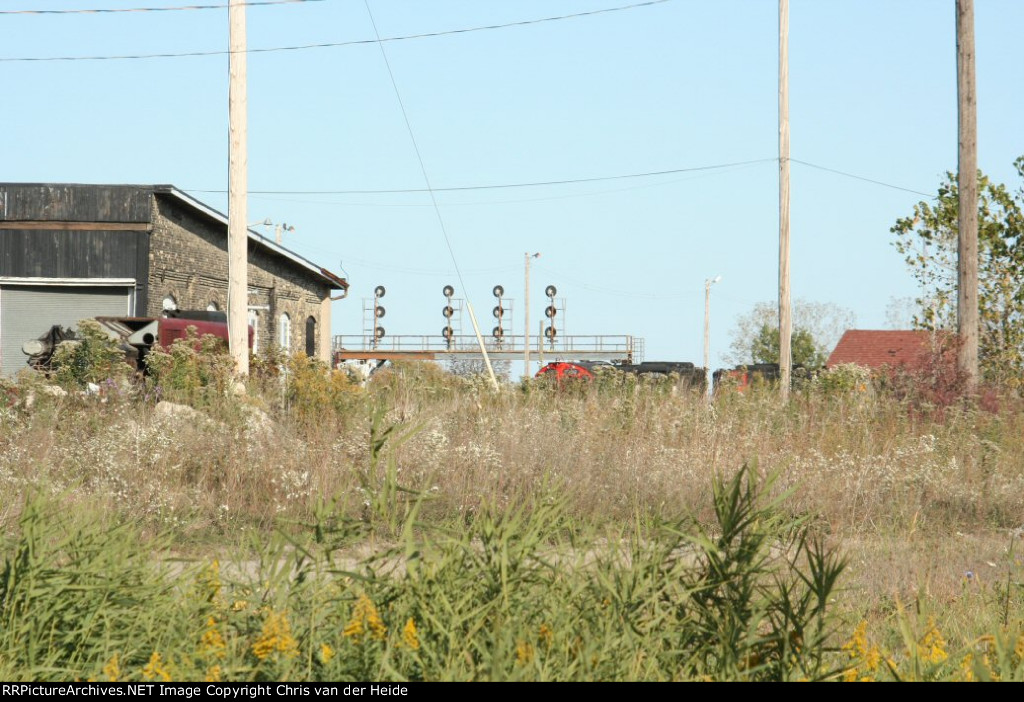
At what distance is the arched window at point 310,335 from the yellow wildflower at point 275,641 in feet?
124

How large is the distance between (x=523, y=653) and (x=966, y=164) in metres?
14.0

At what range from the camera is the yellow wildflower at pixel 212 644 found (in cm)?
377

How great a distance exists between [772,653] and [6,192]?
28.7 meters

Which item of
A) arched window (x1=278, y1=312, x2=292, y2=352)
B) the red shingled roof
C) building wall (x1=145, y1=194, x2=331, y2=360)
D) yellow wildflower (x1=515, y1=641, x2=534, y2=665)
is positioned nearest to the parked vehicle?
building wall (x1=145, y1=194, x2=331, y2=360)

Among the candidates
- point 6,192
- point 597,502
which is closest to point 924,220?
point 597,502

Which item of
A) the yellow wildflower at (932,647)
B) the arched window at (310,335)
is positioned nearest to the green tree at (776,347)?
the arched window at (310,335)

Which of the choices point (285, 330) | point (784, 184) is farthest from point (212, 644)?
point (285, 330)

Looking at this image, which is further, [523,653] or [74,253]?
[74,253]

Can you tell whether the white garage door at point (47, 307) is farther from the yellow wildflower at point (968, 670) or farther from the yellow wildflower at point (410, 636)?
the yellow wildflower at point (968, 670)

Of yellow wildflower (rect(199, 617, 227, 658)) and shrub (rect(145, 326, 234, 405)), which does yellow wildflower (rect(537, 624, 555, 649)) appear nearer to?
yellow wildflower (rect(199, 617, 227, 658))

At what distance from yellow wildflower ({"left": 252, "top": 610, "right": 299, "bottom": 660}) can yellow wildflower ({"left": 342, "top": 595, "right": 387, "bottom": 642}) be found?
0.19m

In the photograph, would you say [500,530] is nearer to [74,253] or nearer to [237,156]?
[237,156]

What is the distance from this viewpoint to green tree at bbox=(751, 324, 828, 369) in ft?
247

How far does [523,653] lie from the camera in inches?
137
